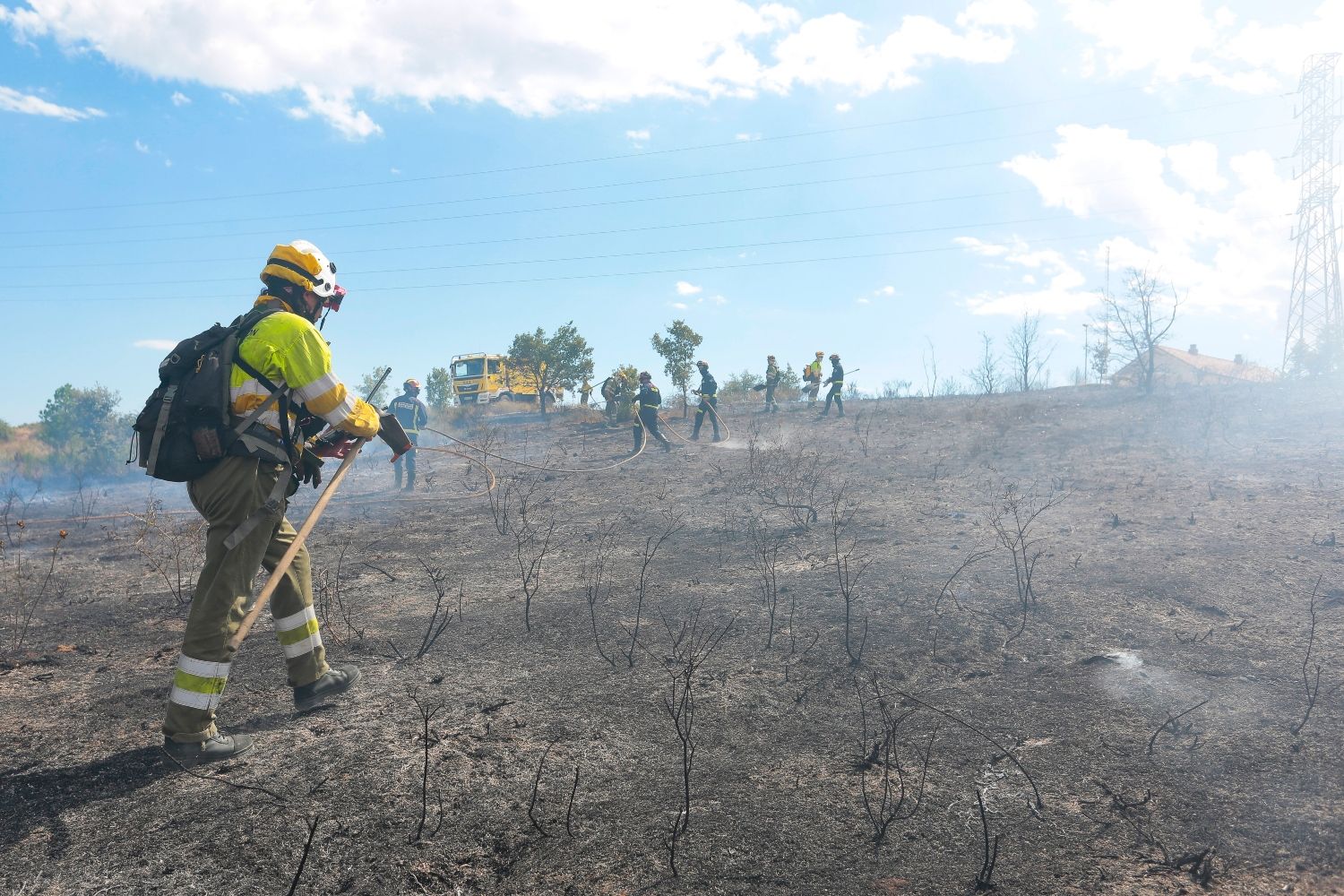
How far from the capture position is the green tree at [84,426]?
22109 millimetres

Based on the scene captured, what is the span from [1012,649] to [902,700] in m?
1.05

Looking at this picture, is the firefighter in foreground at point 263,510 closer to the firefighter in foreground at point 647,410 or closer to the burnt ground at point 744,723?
the burnt ground at point 744,723

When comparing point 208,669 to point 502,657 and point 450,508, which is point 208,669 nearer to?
point 502,657

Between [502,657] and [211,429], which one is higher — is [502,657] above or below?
below

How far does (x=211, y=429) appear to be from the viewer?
2959 millimetres

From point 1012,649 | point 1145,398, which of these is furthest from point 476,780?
point 1145,398

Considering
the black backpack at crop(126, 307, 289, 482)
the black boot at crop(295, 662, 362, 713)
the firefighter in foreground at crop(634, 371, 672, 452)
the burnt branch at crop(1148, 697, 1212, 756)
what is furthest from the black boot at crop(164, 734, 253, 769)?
the firefighter in foreground at crop(634, 371, 672, 452)

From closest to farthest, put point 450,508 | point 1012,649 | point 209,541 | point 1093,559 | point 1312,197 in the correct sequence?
point 209,541
point 1012,649
point 1093,559
point 450,508
point 1312,197

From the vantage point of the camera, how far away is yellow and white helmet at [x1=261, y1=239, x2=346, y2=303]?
132 inches

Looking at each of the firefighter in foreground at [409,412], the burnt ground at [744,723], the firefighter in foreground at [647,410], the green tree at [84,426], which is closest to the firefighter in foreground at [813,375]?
the firefighter in foreground at [647,410]

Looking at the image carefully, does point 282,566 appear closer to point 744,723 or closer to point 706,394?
point 744,723

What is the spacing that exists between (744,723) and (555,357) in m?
25.1

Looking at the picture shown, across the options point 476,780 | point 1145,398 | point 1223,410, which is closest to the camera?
point 476,780

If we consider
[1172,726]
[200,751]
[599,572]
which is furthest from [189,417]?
[1172,726]
